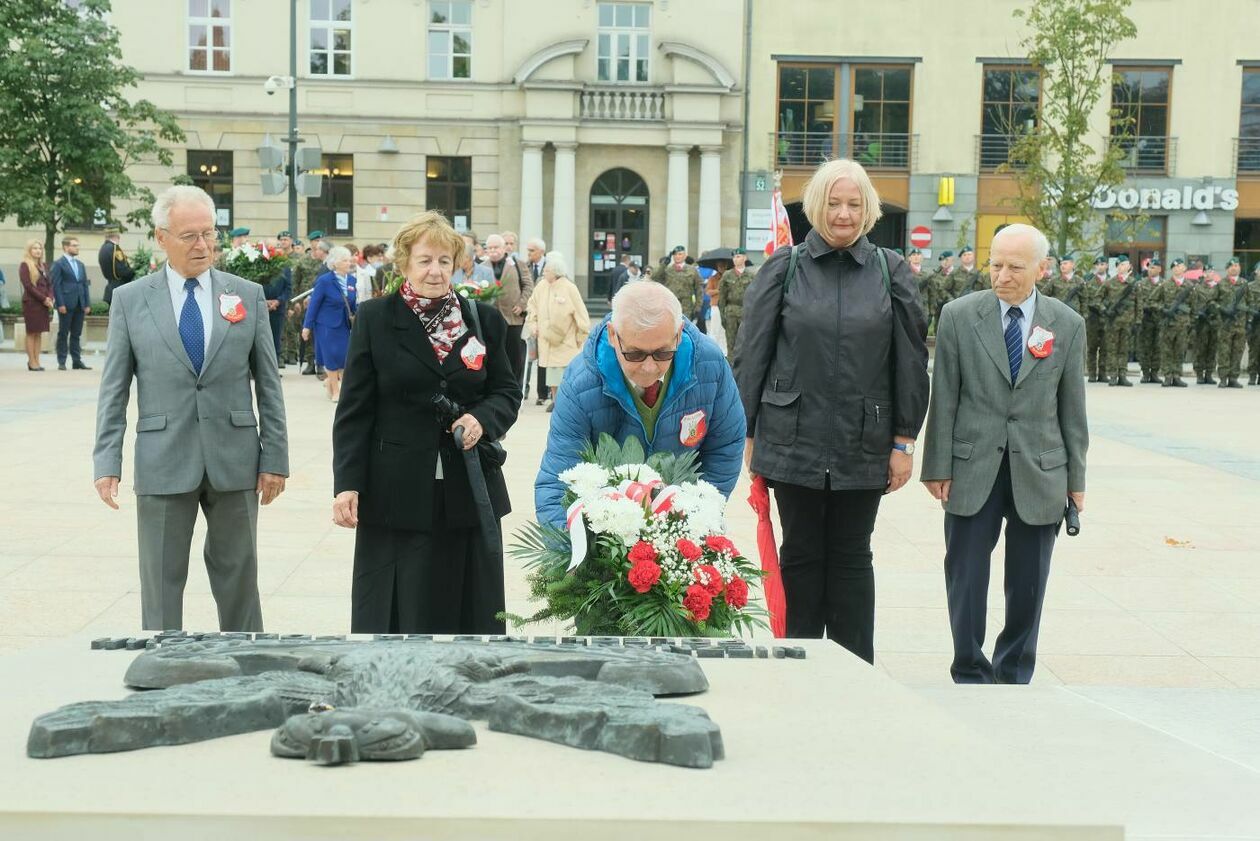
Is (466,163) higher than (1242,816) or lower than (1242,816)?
higher

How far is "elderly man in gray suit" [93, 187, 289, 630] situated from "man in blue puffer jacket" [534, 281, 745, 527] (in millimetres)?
1340

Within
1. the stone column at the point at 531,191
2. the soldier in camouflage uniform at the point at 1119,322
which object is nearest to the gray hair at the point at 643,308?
the soldier in camouflage uniform at the point at 1119,322

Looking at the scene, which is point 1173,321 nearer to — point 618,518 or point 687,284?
point 687,284

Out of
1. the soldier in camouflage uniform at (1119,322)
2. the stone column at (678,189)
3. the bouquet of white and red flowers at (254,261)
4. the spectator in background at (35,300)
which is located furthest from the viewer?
the stone column at (678,189)

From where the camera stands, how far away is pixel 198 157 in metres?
36.9

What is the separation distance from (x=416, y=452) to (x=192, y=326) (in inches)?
37.6

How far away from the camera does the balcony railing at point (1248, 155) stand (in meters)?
37.3

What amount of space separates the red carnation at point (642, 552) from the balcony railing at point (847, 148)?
34089 millimetres

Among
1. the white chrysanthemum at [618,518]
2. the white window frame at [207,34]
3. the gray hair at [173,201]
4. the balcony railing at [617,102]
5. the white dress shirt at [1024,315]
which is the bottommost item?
the white chrysanthemum at [618,518]

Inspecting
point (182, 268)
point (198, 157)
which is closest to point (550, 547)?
point (182, 268)

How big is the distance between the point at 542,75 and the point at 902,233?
9560 mm

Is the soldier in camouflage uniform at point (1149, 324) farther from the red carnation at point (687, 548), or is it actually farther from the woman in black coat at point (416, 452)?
the red carnation at point (687, 548)

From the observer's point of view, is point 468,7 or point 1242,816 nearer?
point 1242,816

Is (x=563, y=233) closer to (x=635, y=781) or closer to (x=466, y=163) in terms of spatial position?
(x=466, y=163)
